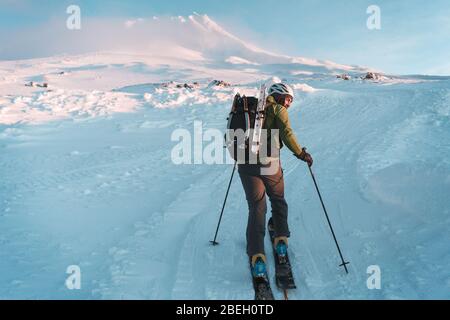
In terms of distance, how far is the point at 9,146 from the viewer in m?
10.9

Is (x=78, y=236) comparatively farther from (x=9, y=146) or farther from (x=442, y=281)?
(x=9, y=146)

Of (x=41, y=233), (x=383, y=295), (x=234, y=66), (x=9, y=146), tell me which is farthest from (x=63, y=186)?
(x=234, y=66)

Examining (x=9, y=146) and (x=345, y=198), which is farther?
(x=9, y=146)

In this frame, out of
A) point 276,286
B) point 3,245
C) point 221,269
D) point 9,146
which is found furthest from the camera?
point 9,146

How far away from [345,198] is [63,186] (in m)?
5.63

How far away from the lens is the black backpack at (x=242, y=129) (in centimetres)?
413

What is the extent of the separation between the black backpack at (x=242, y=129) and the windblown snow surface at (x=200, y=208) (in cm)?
144
